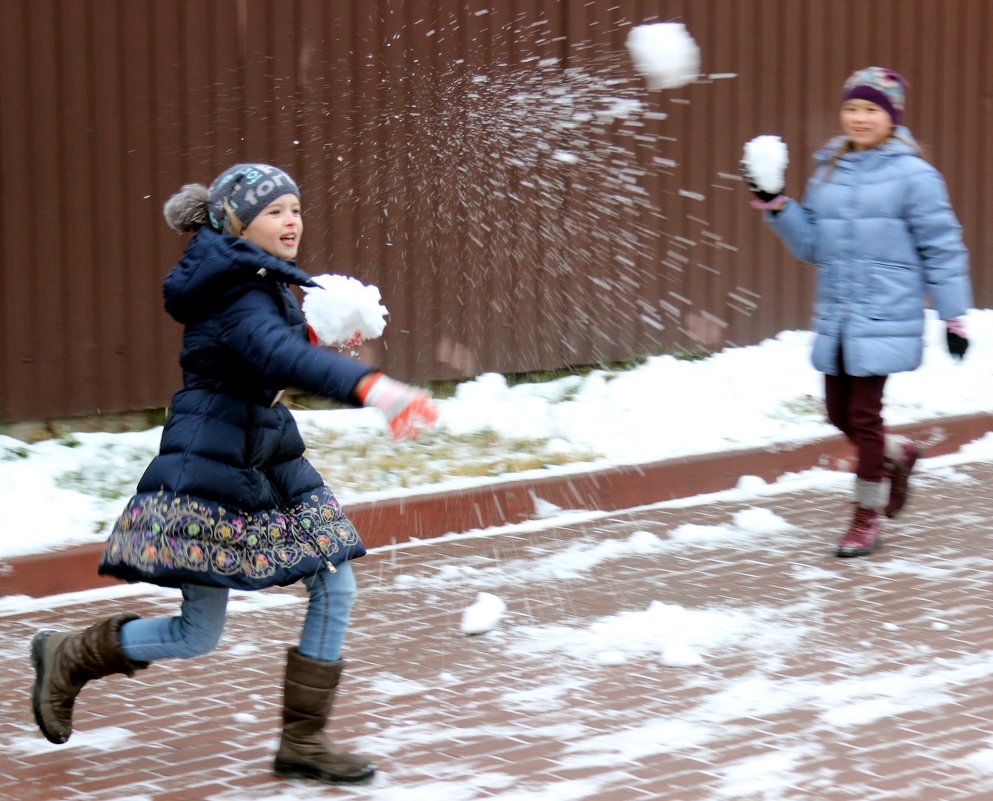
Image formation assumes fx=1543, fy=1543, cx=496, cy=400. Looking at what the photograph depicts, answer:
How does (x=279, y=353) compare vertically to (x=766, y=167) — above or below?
below

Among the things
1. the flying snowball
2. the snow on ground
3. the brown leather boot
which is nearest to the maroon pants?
the brown leather boot

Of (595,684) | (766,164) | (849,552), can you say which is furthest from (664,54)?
(595,684)

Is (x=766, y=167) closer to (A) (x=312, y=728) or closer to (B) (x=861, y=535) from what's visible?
(B) (x=861, y=535)

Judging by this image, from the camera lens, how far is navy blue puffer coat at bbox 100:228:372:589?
12.5ft

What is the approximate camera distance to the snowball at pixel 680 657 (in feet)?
16.4

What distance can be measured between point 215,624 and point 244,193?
112 cm

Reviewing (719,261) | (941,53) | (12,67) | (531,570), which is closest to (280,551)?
(531,570)

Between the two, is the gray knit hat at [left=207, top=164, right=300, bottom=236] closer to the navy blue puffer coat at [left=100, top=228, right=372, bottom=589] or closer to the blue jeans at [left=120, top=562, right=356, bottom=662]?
the navy blue puffer coat at [left=100, top=228, right=372, bottom=589]

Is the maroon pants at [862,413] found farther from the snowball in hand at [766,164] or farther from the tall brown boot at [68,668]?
the tall brown boot at [68,668]

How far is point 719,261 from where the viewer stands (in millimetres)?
9523

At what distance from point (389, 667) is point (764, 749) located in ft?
4.47

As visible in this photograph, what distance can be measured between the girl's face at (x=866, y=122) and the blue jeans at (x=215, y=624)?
10.3 ft

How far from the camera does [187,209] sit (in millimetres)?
4023

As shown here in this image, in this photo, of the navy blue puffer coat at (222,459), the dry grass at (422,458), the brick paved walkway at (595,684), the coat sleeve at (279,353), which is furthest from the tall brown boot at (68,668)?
the dry grass at (422,458)
